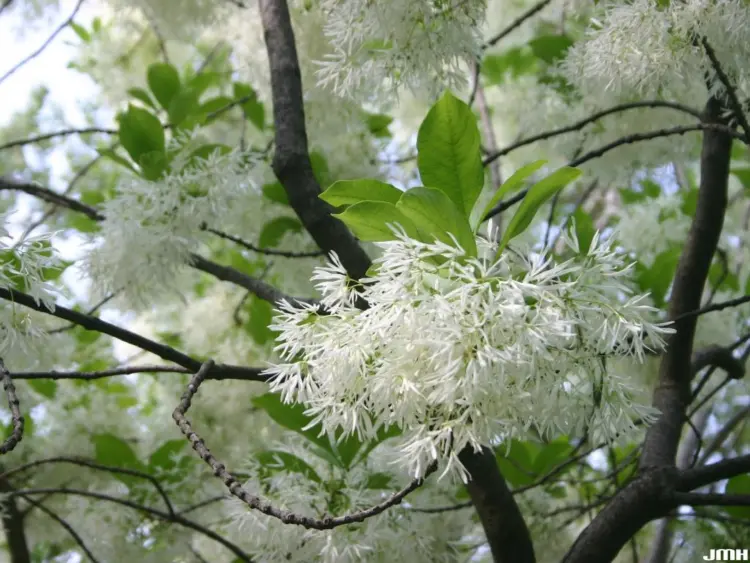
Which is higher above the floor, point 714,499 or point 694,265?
point 694,265

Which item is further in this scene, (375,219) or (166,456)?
(166,456)

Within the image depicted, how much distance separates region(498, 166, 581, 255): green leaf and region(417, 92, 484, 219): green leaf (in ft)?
0.25

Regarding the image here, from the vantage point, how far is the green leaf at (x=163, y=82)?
2.22m

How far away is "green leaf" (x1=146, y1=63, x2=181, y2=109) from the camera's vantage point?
2.22m

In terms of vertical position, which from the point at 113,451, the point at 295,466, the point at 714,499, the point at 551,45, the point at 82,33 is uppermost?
the point at 82,33

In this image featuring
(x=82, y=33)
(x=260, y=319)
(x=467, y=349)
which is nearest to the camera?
(x=467, y=349)

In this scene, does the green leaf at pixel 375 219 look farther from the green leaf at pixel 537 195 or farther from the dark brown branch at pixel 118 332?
the dark brown branch at pixel 118 332

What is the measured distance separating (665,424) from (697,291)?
319mm

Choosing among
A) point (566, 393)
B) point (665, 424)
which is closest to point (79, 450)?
→ point (665, 424)

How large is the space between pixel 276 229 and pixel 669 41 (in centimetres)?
121

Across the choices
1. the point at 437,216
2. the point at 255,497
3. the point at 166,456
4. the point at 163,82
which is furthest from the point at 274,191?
the point at 255,497

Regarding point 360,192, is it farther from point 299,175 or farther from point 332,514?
point 332,514

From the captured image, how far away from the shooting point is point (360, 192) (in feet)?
3.58

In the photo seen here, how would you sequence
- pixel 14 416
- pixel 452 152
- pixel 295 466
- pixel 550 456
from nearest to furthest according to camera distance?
1. pixel 14 416
2. pixel 452 152
3. pixel 295 466
4. pixel 550 456
